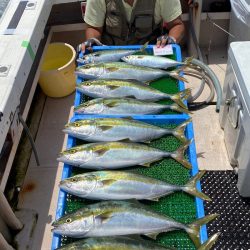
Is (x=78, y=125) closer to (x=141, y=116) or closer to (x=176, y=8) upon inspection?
(x=141, y=116)

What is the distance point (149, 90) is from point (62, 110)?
4.97 feet

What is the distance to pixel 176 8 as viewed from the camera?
3.50m

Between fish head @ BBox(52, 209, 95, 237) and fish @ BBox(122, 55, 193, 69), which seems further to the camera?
fish @ BBox(122, 55, 193, 69)

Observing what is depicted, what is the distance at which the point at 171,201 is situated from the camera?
7.11 ft

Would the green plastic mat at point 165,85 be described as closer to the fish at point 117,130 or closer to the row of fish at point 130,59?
the row of fish at point 130,59

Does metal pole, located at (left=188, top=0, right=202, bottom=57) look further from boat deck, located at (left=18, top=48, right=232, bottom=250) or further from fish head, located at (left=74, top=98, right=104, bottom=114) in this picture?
fish head, located at (left=74, top=98, right=104, bottom=114)

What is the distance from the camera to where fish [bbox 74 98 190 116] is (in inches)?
105

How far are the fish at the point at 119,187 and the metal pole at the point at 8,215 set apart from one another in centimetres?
62

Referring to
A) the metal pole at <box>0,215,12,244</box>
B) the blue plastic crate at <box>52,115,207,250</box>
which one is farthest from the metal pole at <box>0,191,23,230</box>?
the blue plastic crate at <box>52,115,207,250</box>

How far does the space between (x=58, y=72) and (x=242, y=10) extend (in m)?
2.11

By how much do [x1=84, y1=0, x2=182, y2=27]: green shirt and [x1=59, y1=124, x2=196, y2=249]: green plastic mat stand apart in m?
1.61

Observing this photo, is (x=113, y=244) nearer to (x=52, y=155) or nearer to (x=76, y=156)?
(x=76, y=156)

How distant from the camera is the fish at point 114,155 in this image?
2.25 m

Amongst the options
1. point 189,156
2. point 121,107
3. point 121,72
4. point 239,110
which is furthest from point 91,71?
point 239,110
